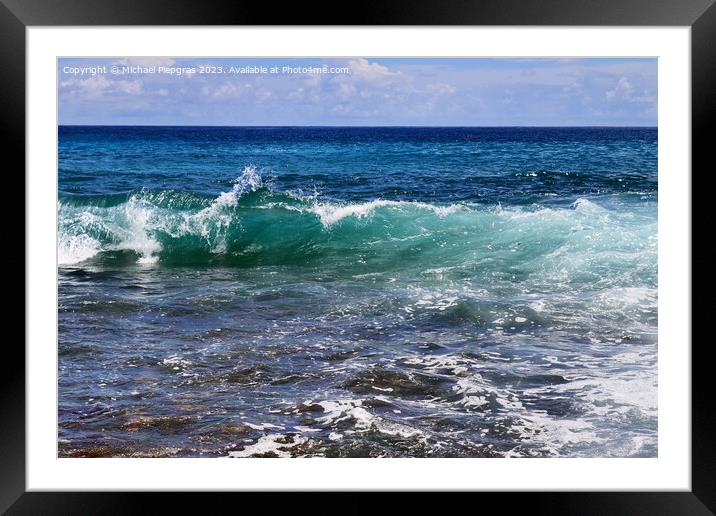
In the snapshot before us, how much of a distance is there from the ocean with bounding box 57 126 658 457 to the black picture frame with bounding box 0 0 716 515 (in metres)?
0.74

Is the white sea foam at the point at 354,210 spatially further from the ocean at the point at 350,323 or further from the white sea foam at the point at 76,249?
the white sea foam at the point at 76,249

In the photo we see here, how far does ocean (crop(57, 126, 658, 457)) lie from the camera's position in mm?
2908

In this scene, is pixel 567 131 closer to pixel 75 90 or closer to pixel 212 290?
pixel 75 90

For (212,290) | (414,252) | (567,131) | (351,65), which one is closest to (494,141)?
(567,131)

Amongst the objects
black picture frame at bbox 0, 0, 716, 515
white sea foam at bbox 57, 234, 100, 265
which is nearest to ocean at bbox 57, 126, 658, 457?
white sea foam at bbox 57, 234, 100, 265

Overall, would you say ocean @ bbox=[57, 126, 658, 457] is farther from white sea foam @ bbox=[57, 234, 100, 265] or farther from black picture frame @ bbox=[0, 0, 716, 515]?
black picture frame @ bbox=[0, 0, 716, 515]
